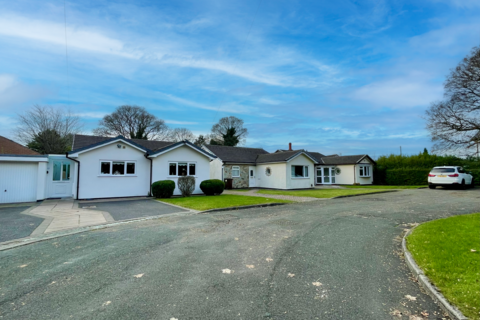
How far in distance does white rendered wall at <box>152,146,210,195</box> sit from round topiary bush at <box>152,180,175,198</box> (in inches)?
60.6

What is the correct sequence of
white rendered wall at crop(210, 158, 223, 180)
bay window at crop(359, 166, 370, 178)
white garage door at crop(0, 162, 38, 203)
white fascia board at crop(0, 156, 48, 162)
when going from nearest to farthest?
white fascia board at crop(0, 156, 48, 162), white garage door at crop(0, 162, 38, 203), white rendered wall at crop(210, 158, 223, 180), bay window at crop(359, 166, 370, 178)

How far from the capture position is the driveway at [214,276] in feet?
10.3

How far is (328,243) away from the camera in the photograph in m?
6.05

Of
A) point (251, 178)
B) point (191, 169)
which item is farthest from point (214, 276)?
point (251, 178)

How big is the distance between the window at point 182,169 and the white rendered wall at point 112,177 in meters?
1.69

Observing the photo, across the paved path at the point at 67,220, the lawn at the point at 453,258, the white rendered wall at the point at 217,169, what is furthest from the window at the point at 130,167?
the lawn at the point at 453,258

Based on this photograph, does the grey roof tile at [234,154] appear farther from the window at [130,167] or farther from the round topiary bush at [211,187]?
the window at [130,167]

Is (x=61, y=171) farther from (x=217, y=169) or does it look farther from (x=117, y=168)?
(x=217, y=169)

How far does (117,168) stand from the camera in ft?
57.2

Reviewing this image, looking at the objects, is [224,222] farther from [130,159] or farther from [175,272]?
[130,159]

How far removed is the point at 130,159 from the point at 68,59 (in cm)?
711

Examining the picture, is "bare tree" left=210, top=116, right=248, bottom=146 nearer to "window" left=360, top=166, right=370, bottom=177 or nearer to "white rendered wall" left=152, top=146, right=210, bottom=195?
"window" left=360, top=166, right=370, bottom=177

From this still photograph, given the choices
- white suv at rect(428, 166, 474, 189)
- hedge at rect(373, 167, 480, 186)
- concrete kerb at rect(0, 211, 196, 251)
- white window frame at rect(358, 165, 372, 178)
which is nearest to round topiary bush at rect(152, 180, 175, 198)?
concrete kerb at rect(0, 211, 196, 251)

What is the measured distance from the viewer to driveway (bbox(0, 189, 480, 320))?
3.13 meters
